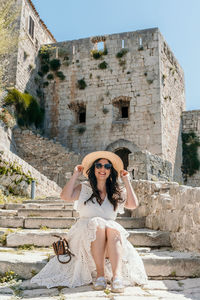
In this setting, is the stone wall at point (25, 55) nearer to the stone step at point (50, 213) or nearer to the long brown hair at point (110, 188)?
Answer: the stone step at point (50, 213)

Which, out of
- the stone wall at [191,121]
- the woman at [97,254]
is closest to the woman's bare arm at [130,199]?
the woman at [97,254]

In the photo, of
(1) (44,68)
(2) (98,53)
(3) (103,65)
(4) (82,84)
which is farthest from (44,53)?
(3) (103,65)

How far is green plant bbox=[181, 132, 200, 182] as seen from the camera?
16.5 m

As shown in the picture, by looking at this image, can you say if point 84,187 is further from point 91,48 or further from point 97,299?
point 91,48

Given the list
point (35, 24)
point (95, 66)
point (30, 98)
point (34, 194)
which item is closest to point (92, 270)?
point (34, 194)

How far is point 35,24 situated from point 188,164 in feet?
36.7

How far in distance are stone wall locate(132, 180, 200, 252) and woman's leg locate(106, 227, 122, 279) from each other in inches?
38.9

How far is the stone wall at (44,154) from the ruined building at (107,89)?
67.6 inches

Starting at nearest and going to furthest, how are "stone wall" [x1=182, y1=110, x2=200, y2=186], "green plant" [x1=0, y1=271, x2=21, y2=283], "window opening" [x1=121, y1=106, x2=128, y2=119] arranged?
"green plant" [x1=0, y1=271, x2=21, y2=283], "window opening" [x1=121, y1=106, x2=128, y2=119], "stone wall" [x1=182, y1=110, x2=200, y2=186]

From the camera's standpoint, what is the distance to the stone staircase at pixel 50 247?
306 cm

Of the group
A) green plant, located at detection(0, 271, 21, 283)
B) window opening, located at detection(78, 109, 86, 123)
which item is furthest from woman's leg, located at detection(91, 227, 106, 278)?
window opening, located at detection(78, 109, 86, 123)

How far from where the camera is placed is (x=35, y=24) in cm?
1645

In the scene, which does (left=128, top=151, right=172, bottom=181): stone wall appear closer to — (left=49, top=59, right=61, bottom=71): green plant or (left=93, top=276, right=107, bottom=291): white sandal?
(left=93, top=276, right=107, bottom=291): white sandal

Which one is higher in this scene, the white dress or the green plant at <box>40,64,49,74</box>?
the green plant at <box>40,64,49,74</box>
